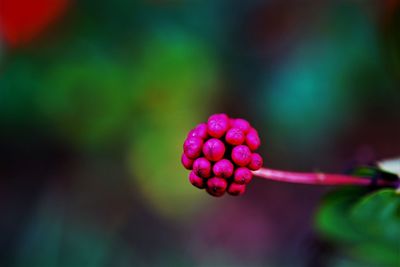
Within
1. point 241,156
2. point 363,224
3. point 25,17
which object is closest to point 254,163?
point 241,156

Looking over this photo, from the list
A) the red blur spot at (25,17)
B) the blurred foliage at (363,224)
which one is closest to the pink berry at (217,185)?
the blurred foliage at (363,224)

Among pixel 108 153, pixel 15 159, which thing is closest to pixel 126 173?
pixel 108 153

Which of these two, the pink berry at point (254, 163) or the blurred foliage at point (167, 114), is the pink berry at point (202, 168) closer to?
the pink berry at point (254, 163)

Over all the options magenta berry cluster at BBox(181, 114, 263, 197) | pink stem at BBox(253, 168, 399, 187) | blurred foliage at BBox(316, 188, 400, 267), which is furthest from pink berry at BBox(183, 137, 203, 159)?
blurred foliage at BBox(316, 188, 400, 267)

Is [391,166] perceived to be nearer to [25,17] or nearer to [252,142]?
[252,142]

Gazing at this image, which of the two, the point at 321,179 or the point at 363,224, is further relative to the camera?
the point at 363,224

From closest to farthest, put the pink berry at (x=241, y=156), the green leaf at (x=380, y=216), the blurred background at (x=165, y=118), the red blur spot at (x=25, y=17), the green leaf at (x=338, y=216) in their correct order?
the pink berry at (x=241, y=156)
the green leaf at (x=380, y=216)
the green leaf at (x=338, y=216)
the blurred background at (x=165, y=118)
the red blur spot at (x=25, y=17)

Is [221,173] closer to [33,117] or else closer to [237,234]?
[237,234]
